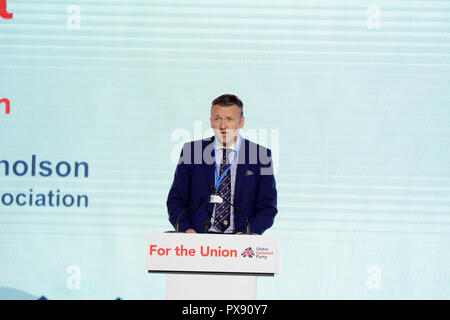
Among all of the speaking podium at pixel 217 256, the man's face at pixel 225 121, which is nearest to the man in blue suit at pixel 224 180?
the man's face at pixel 225 121

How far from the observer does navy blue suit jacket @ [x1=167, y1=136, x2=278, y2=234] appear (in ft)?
11.9

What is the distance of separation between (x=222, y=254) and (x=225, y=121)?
93cm

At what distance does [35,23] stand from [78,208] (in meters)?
1.43

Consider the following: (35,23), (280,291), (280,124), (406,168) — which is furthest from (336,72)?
(35,23)

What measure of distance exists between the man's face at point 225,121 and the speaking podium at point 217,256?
835mm

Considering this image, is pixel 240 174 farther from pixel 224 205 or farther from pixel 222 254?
pixel 222 254

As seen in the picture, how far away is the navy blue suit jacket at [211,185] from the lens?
362 centimetres

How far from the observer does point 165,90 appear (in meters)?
4.74

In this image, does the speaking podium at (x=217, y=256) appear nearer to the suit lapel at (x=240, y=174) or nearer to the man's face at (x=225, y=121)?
the suit lapel at (x=240, y=174)

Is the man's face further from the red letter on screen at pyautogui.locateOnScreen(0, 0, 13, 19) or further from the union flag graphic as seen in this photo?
the red letter on screen at pyautogui.locateOnScreen(0, 0, 13, 19)

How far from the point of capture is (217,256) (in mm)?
3033

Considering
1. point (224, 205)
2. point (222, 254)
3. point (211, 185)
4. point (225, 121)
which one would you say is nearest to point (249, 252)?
point (222, 254)
